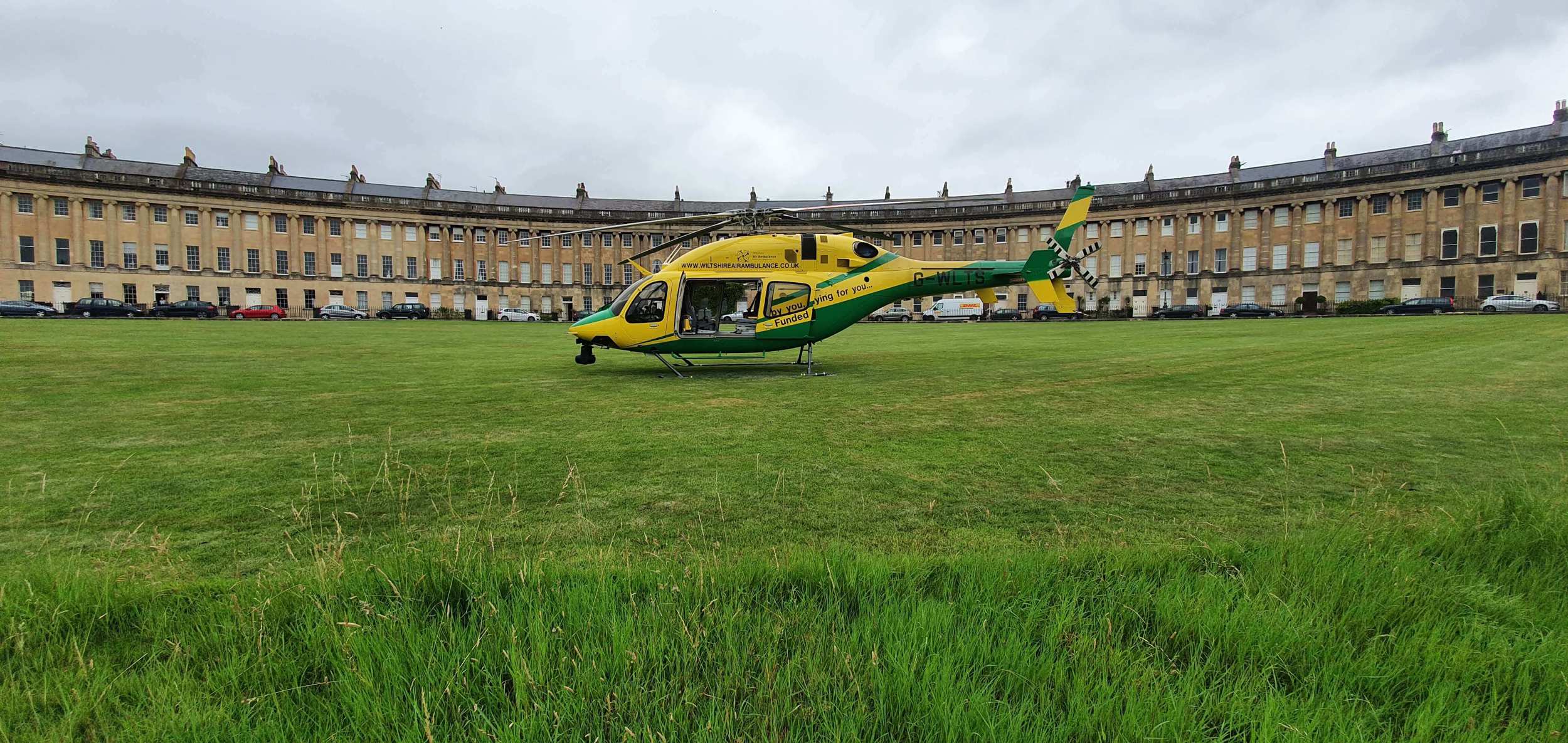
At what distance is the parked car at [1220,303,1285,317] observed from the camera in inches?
2297

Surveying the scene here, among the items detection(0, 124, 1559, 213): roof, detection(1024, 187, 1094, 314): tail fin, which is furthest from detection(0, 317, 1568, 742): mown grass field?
detection(0, 124, 1559, 213): roof

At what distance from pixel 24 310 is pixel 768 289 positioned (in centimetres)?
6860

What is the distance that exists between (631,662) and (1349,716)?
2279 mm

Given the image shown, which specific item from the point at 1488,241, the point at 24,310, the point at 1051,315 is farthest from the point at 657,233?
the point at 1488,241

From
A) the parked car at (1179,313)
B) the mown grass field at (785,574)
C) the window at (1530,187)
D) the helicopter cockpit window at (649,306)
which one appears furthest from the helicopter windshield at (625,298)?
the window at (1530,187)

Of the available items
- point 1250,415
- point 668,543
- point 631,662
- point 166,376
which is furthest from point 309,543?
point 166,376

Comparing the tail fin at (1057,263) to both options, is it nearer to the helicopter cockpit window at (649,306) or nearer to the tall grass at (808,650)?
the helicopter cockpit window at (649,306)

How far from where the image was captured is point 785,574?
3162mm

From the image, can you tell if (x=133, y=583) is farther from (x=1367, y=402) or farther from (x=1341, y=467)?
(x=1367, y=402)

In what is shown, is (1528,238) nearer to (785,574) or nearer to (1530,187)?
(1530,187)

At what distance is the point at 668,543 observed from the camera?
408 centimetres

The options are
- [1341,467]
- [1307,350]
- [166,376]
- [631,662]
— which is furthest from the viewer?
[1307,350]

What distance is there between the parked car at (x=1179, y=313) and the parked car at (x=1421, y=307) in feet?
42.4

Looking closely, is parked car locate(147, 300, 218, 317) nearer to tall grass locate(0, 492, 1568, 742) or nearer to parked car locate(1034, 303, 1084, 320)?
tall grass locate(0, 492, 1568, 742)
